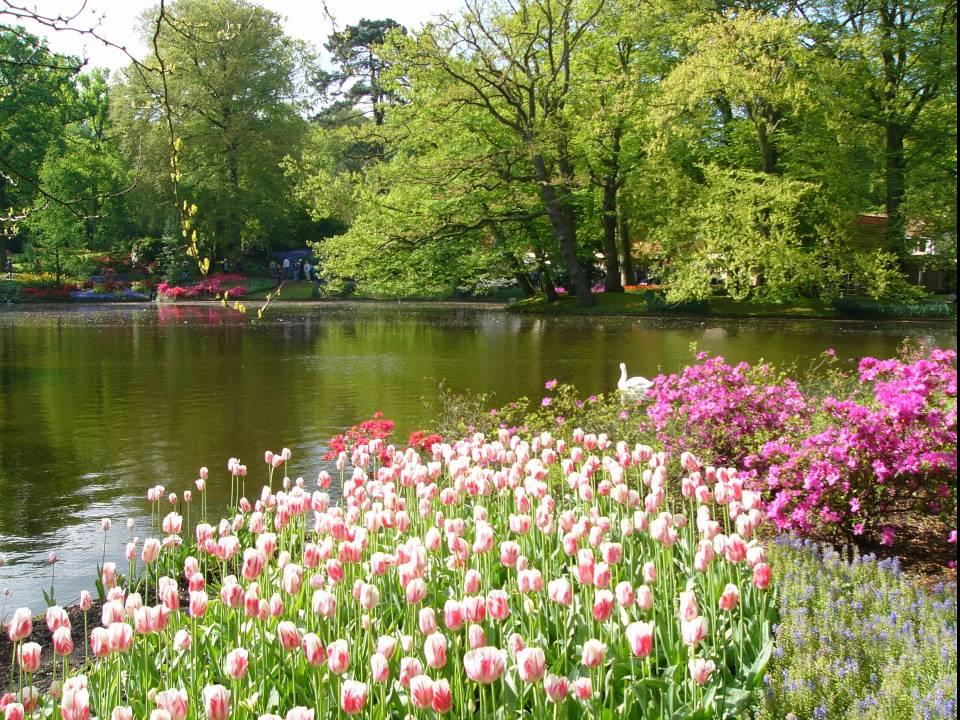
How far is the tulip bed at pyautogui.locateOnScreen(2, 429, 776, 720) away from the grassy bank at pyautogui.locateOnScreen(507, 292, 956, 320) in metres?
28.7

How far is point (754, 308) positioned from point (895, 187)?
6068 millimetres

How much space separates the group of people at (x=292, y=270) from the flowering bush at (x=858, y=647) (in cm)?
5552

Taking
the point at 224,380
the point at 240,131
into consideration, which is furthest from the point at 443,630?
the point at 240,131

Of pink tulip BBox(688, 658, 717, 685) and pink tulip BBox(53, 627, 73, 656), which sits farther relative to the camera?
pink tulip BBox(53, 627, 73, 656)

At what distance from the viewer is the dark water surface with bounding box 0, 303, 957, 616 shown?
8.82 m

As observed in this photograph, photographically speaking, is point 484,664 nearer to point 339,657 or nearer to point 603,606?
point 339,657

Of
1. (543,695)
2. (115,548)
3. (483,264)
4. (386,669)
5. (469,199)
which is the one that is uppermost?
(469,199)

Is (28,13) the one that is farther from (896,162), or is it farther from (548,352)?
(896,162)

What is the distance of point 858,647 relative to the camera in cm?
372

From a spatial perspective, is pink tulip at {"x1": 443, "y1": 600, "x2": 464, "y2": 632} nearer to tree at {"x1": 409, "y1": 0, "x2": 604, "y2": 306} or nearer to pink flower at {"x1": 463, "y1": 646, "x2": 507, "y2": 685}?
pink flower at {"x1": 463, "y1": 646, "x2": 507, "y2": 685}

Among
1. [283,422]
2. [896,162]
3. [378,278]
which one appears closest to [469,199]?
[378,278]

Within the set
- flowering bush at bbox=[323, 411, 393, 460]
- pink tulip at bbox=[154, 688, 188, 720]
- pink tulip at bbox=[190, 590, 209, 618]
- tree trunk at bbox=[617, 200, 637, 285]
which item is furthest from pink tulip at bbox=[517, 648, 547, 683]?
tree trunk at bbox=[617, 200, 637, 285]

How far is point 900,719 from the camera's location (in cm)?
315

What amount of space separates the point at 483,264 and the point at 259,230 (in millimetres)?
A: 27112
